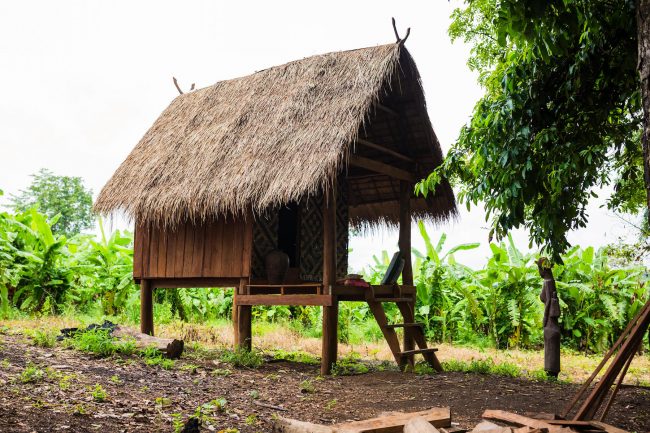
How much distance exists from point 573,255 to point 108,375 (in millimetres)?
9538

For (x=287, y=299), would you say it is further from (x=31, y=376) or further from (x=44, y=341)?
(x=31, y=376)

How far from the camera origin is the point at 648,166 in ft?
13.7

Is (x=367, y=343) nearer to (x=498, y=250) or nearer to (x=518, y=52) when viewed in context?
(x=498, y=250)

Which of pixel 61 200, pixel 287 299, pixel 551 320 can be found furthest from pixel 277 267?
pixel 61 200

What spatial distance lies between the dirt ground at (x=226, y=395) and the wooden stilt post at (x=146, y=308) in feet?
7.29

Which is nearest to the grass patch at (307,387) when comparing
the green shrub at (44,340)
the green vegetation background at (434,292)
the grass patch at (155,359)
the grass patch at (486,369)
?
the grass patch at (155,359)

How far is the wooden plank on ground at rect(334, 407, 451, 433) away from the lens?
4070 mm

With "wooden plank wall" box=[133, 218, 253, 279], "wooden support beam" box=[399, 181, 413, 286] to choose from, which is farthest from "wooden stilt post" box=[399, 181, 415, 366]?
"wooden plank wall" box=[133, 218, 253, 279]

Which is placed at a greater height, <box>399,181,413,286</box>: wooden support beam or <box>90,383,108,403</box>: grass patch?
<box>399,181,413,286</box>: wooden support beam

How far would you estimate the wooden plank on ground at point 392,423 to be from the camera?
13.4ft

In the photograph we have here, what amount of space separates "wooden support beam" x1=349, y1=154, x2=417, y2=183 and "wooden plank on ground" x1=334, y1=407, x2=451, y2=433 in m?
4.31

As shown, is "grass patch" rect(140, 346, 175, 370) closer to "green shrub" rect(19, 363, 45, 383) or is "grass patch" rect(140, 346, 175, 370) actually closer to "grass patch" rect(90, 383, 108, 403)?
"green shrub" rect(19, 363, 45, 383)

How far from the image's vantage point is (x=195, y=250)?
956 cm

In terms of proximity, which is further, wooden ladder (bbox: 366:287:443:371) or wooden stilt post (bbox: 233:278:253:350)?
wooden stilt post (bbox: 233:278:253:350)
